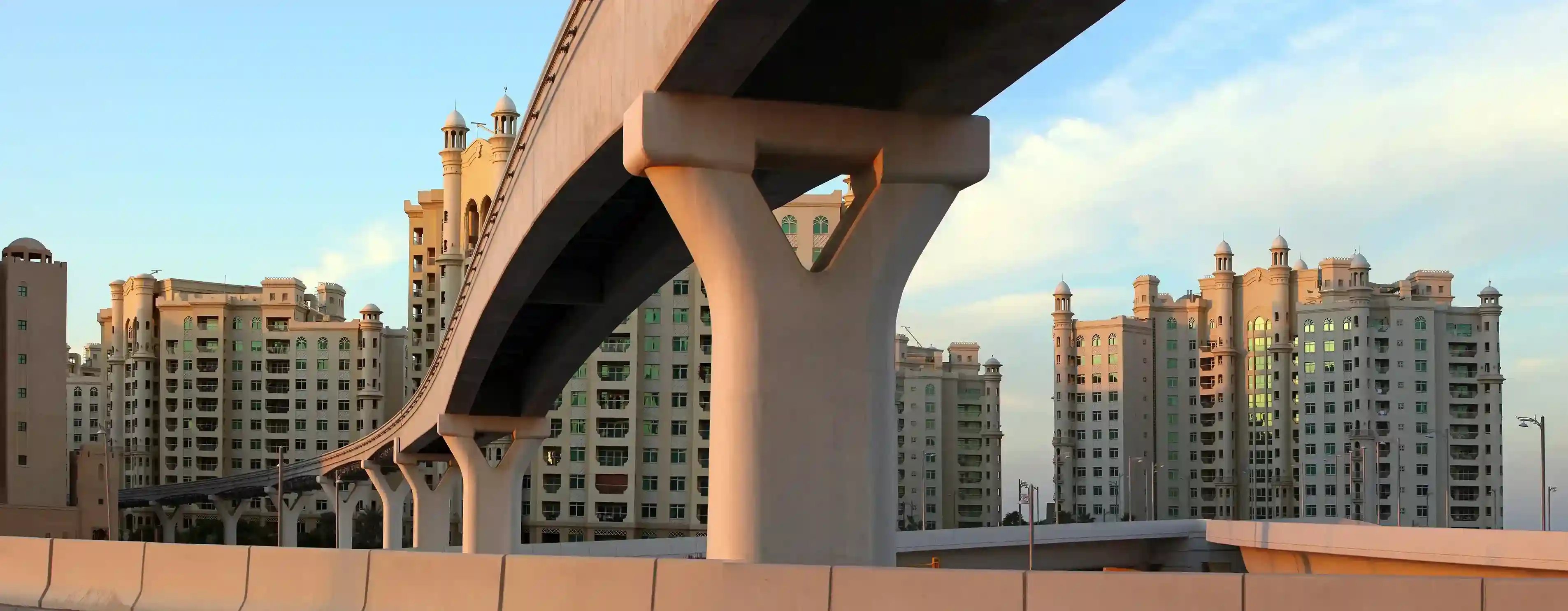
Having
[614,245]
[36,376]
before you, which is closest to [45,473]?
[36,376]

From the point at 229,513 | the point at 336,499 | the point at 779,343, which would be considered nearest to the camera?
the point at 779,343

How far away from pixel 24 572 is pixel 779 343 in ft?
33.6

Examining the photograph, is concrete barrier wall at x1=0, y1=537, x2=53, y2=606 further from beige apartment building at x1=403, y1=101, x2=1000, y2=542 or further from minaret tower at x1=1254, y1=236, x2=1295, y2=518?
minaret tower at x1=1254, y1=236, x2=1295, y2=518

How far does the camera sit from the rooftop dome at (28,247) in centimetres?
8806

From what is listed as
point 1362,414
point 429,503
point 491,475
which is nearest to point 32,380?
point 429,503

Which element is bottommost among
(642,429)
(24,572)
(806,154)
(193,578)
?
(642,429)

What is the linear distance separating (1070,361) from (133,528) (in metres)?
82.7

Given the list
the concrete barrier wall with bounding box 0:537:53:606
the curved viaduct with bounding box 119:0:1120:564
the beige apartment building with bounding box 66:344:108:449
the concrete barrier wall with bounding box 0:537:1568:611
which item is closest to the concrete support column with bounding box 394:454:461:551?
the concrete barrier wall with bounding box 0:537:53:606

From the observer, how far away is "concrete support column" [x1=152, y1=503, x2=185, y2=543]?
114 m

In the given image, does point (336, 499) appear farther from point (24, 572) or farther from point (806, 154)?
point (806, 154)

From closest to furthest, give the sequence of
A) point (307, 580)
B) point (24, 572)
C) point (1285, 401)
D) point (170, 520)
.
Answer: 1. point (307, 580)
2. point (24, 572)
3. point (170, 520)
4. point (1285, 401)

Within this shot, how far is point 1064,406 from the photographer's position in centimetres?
14150

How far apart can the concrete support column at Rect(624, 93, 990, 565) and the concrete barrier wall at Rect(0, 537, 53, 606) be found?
28.7 feet

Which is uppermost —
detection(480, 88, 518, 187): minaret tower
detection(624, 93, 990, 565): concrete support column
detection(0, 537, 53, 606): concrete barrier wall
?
detection(480, 88, 518, 187): minaret tower
